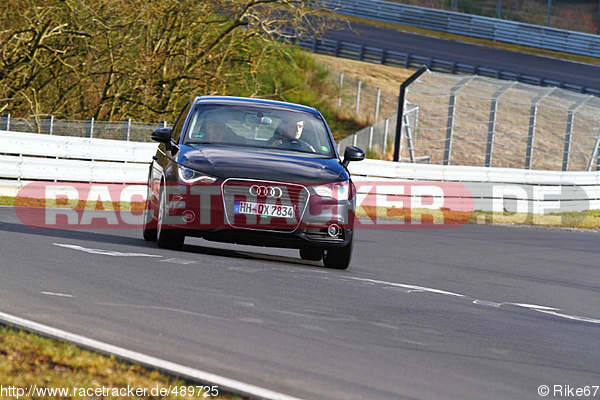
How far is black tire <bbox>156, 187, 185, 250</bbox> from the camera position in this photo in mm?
9829

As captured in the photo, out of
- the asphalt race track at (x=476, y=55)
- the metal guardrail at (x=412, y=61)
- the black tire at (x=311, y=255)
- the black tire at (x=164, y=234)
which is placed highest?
the asphalt race track at (x=476, y=55)

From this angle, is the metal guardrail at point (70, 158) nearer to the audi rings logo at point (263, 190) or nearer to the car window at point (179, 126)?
the car window at point (179, 126)

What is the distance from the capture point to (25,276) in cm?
765

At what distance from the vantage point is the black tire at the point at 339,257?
10.0 m

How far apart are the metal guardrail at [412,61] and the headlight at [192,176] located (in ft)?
113

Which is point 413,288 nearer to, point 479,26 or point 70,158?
point 70,158

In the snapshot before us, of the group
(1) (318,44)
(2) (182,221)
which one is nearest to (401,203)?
(2) (182,221)

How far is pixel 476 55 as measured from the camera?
48719mm

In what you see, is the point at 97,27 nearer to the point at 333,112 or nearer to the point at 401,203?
the point at 401,203

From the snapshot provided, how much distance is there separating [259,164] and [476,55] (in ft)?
134

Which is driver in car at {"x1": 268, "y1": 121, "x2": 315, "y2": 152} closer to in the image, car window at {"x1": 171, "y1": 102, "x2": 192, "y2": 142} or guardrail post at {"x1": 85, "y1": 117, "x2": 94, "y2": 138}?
car window at {"x1": 171, "y1": 102, "x2": 192, "y2": 142}

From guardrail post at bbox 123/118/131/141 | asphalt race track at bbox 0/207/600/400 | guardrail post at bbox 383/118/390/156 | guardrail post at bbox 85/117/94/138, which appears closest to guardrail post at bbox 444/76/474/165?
guardrail post at bbox 383/118/390/156

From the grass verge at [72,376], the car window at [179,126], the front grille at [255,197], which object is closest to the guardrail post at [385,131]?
the car window at [179,126]

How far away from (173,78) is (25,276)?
18800 millimetres
